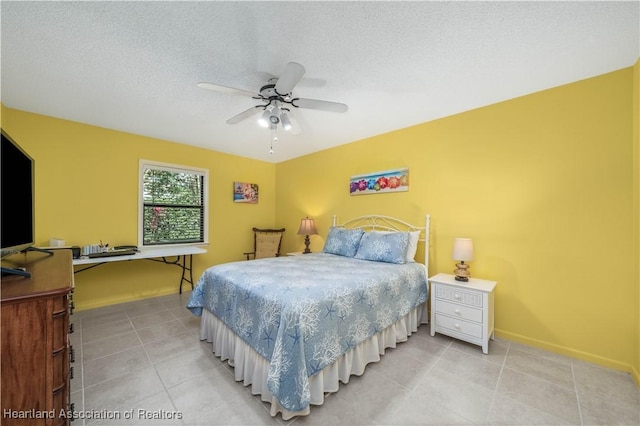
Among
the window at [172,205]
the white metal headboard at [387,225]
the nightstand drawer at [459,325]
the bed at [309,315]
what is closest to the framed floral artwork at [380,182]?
the white metal headboard at [387,225]

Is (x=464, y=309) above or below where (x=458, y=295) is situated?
below

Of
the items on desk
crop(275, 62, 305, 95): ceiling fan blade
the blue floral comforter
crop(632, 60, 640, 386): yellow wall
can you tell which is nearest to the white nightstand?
the blue floral comforter

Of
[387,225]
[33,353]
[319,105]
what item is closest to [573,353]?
[387,225]

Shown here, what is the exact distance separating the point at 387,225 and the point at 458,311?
1.39m

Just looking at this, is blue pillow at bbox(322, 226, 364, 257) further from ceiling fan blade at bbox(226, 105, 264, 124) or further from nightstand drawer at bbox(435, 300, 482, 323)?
ceiling fan blade at bbox(226, 105, 264, 124)

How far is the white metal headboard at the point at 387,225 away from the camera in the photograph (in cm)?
300

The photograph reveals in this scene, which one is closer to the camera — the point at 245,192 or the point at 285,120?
the point at 285,120

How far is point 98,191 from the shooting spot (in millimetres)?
3299

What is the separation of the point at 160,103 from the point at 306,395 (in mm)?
3036

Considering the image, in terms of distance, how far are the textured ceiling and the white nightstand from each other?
74.3 inches

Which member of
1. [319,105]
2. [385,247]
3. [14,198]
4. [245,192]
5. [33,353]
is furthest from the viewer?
[245,192]

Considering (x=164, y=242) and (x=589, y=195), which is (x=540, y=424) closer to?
(x=589, y=195)

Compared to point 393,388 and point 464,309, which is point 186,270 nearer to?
point 393,388

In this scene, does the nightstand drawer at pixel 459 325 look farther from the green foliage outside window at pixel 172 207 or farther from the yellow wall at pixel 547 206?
the green foliage outside window at pixel 172 207
